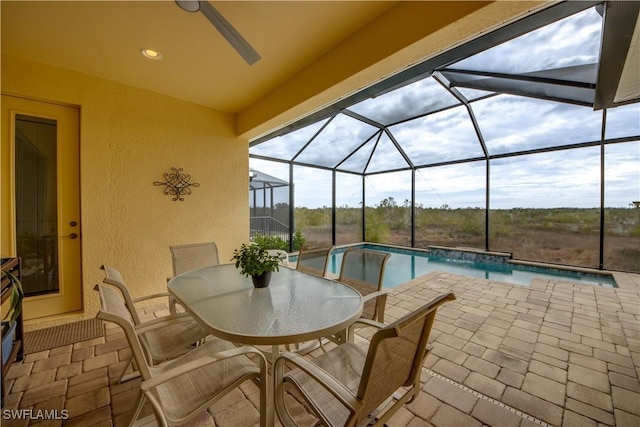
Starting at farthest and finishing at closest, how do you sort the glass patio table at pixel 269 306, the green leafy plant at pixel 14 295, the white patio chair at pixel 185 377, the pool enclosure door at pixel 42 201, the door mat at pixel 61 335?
the pool enclosure door at pixel 42 201
the door mat at pixel 61 335
the green leafy plant at pixel 14 295
the glass patio table at pixel 269 306
the white patio chair at pixel 185 377

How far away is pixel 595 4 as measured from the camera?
2164 millimetres

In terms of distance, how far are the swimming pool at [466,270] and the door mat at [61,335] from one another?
3.53 metres

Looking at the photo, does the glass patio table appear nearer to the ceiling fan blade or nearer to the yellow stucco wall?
the yellow stucco wall

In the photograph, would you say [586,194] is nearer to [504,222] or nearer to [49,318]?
[504,222]

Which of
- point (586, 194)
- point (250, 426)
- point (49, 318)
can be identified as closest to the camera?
point (250, 426)

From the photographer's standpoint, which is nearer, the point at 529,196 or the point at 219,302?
the point at 219,302

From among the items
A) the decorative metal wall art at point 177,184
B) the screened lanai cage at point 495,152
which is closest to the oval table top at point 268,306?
the decorative metal wall art at point 177,184

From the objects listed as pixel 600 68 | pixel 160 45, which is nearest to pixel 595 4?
pixel 600 68

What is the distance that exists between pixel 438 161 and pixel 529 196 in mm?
2237

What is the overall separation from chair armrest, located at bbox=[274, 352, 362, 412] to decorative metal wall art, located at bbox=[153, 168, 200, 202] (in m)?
2.98

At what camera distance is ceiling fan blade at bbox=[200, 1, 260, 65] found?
4.87 ft

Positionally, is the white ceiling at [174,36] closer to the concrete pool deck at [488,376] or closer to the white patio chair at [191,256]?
the white patio chair at [191,256]

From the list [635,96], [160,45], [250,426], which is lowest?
[250,426]

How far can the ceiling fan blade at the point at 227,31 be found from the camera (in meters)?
1.49
